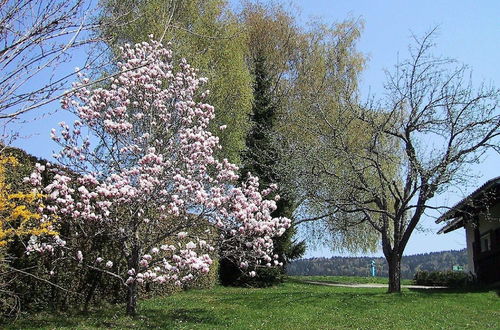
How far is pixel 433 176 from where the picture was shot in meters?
17.5

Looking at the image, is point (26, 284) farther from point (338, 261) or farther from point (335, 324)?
point (338, 261)

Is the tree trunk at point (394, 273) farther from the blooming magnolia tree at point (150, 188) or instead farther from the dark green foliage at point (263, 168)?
the blooming magnolia tree at point (150, 188)

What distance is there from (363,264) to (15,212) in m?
37.8

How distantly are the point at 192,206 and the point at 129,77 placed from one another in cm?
316

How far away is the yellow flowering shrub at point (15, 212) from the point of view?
892 cm

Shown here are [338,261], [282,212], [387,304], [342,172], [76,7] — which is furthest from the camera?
[338,261]

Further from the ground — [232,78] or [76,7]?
[232,78]

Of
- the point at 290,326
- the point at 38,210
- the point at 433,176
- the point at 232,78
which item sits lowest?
the point at 290,326

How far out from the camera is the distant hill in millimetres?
41312

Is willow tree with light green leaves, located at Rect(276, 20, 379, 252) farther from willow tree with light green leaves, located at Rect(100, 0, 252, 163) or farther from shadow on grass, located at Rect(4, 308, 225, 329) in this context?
shadow on grass, located at Rect(4, 308, 225, 329)

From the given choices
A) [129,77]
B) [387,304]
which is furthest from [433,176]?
[129,77]

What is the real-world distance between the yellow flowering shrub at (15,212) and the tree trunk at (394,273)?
11230 mm

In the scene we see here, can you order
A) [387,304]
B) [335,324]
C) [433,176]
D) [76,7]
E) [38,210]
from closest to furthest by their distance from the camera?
[76,7] < [38,210] < [335,324] < [387,304] < [433,176]

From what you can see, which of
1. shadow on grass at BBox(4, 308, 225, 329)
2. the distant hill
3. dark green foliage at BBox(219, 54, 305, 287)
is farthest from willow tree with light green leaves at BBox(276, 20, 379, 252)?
the distant hill
